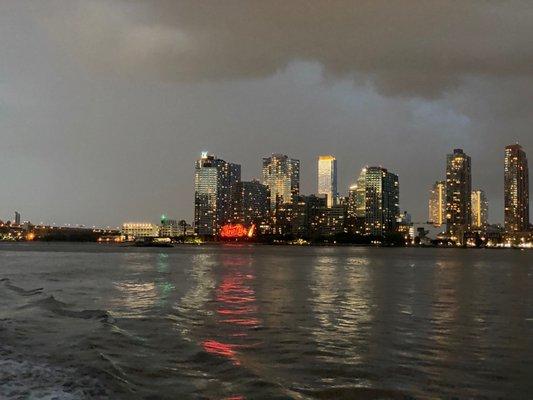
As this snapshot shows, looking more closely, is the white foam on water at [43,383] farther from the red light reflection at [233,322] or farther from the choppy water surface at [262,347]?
the red light reflection at [233,322]

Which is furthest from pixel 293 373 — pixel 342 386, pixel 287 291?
pixel 287 291

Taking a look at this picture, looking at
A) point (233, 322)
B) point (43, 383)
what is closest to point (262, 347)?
point (233, 322)

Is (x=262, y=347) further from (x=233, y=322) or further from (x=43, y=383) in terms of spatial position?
(x=43, y=383)

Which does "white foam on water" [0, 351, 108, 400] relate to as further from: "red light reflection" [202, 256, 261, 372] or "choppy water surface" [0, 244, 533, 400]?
"red light reflection" [202, 256, 261, 372]

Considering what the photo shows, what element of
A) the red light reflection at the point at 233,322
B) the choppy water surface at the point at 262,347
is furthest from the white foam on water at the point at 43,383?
the red light reflection at the point at 233,322

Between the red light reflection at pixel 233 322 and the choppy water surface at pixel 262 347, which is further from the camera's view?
the red light reflection at pixel 233 322

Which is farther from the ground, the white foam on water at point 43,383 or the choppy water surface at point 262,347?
the white foam on water at point 43,383

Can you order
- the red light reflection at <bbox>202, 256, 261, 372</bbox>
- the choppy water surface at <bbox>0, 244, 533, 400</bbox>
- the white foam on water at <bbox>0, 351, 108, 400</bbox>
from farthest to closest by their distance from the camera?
the red light reflection at <bbox>202, 256, 261, 372</bbox>, the choppy water surface at <bbox>0, 244, 533, 400</bbox>, the white foam on water at <bbox>0, 351, 108, 400</bbox>

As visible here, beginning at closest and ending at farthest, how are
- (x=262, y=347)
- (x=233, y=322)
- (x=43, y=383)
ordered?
(x=43, y=383)
(x=262, y=347)
(x=233, y=322)

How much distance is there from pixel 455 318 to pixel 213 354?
16803mm

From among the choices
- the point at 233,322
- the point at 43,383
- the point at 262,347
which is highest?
the point at 43,383

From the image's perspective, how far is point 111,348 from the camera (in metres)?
21.2

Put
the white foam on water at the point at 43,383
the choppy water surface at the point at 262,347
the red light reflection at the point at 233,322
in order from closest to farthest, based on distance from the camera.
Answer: the white foam on water at the point at 43,383 < the choppy water surface at the point at 262,347 < the red light reflection at the point at 233,322

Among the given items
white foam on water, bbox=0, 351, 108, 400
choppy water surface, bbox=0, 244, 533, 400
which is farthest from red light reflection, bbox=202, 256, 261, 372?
white foam on water, bbox=0, 351, 108, 400
